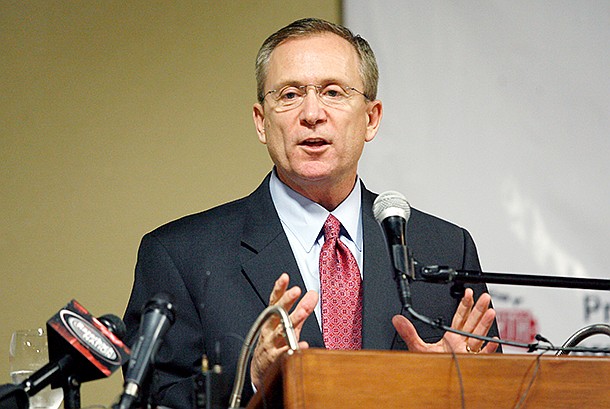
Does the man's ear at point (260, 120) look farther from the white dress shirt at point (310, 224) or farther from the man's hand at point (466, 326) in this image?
the man's hand at point (466, 326)

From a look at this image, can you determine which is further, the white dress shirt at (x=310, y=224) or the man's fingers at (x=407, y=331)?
the white dress shirt at (x=310, y=224)

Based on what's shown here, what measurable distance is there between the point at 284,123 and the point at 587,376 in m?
1.16

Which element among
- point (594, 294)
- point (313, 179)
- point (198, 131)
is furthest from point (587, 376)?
point (198, 131)

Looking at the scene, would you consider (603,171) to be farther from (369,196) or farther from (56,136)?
(56,136)

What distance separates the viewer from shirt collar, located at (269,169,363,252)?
8.50 ft

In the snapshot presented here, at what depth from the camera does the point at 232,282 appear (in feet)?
8.17

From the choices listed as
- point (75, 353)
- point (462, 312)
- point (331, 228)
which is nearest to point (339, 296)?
point (331, 228)

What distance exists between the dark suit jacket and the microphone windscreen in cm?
61

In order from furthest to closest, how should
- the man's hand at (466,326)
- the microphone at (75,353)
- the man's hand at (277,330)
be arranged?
the man's hand at (466,326)
the man's hand at (277,330)
the microphone at (75,353)

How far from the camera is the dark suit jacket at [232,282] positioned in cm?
237

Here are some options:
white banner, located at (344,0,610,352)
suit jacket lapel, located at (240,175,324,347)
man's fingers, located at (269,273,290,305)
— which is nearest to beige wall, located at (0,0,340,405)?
white banner, located at (344,0,610,352)

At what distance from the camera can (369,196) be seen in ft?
9.06

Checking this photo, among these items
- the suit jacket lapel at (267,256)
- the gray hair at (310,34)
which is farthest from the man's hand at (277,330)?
the gray hair at (310,34)

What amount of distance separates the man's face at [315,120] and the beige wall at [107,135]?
0.95m
